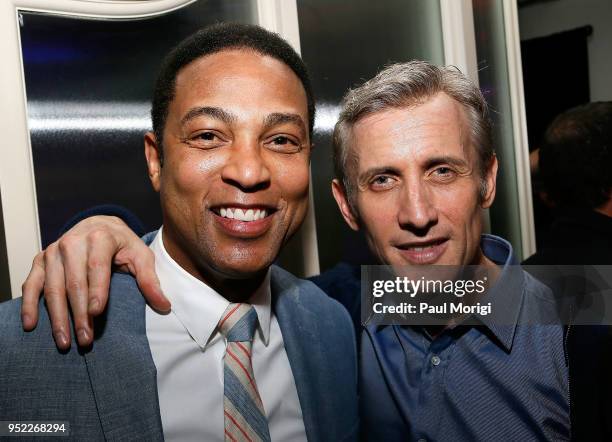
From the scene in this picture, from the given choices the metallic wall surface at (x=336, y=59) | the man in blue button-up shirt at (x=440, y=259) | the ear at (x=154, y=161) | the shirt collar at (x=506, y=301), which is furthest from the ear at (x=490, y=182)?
the ear at (x=154, y=161)

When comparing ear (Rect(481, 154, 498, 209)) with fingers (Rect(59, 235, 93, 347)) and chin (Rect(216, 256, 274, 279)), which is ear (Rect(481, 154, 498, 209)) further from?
fingers (Rect(59, 235, 93, 347))

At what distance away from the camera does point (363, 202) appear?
1.06m

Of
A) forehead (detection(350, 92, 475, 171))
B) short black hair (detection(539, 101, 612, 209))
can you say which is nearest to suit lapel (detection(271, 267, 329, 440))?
forehead (detection(350, 92, 475, 171))

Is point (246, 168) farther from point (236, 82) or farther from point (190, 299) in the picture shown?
point (190, 299)

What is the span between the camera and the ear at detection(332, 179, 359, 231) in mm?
1114

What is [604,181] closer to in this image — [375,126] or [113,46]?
[375,126]

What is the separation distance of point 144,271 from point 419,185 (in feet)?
1.75

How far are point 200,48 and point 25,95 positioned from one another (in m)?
0.43

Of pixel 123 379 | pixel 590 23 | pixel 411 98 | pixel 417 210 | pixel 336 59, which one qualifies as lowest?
pixel 123 379

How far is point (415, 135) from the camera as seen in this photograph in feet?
3.32

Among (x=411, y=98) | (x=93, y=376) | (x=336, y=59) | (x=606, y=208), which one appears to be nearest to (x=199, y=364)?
(x=93, y=376)

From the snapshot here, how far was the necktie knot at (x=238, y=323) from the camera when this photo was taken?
3.12 feet

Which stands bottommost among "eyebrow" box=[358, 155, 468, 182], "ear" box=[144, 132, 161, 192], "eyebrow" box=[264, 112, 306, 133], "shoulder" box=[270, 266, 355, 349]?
"shoulder" box=[270, 266, 355, 349]

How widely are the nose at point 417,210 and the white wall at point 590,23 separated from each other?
6.76ft
